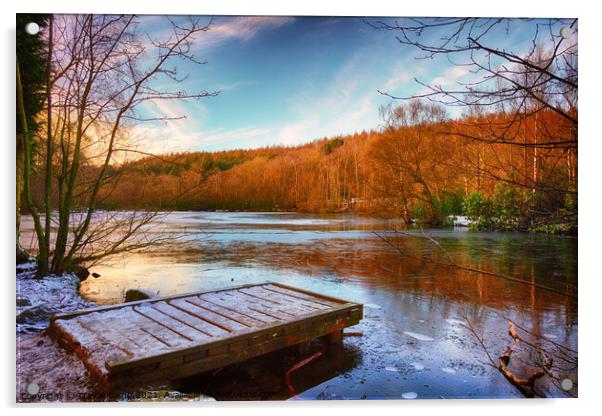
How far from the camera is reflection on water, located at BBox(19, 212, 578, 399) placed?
251 centimetres

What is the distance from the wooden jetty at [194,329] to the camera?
2.09 meters

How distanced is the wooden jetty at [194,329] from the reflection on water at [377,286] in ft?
0.54

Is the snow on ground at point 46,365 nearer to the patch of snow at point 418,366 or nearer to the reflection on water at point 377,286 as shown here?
the reflection on water at point 377,286

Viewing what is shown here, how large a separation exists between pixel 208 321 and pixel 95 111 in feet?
5.35

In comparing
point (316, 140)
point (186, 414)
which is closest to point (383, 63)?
point (316, 140)

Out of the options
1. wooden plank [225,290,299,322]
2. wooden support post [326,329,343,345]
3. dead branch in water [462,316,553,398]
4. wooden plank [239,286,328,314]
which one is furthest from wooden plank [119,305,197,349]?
dead branch in water [462,316,553,398]

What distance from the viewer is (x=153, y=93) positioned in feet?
9.37

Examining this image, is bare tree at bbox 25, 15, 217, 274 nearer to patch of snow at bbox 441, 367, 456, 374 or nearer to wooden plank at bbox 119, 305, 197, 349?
wooden plank at bbox 119, 305, 197, 349

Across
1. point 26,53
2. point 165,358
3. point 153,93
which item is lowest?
point 165,358

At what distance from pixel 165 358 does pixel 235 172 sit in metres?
1.47

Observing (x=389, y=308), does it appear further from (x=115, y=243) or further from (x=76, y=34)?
(x=76, y=34)

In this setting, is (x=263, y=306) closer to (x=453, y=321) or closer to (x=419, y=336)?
(x=419, y=336)

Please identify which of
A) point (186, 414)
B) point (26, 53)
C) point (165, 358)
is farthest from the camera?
point (26, 53)

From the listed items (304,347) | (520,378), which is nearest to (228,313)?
(304,347)
